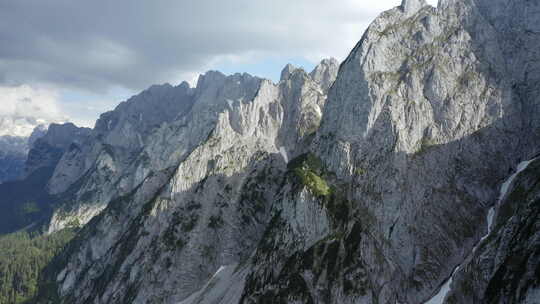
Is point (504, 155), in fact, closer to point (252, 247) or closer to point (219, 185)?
point (252, 247)

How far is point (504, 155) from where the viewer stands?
135 metres

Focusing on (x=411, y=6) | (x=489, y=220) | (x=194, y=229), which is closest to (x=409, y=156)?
(x=489, y=220)

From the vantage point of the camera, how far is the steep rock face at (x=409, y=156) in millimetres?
116875

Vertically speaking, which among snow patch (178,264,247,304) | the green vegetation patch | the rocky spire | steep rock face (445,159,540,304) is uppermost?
the rocky spire

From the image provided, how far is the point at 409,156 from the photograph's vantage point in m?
136

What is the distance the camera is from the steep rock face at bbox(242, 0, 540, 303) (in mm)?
116875

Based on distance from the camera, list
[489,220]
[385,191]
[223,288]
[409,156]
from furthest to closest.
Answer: [223,288] → [409,156] → [385,191] → [489,220]

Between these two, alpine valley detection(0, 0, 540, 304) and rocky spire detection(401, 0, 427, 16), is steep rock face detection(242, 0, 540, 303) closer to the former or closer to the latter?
alpine valley detection(0, 0, 540, 304)

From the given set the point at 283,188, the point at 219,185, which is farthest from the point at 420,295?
the point at 219,185

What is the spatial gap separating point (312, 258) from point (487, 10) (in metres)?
138

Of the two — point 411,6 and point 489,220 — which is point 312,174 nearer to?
point 489,220

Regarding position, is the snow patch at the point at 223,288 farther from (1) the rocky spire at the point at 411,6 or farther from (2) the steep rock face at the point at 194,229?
(1) the rocky spire at the point at 411,6

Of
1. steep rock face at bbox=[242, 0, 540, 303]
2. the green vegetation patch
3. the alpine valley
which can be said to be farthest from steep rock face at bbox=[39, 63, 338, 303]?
steep rock face at bbox=[242, 0, 540, 303]

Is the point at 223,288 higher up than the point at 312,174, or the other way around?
the point at 312,174
